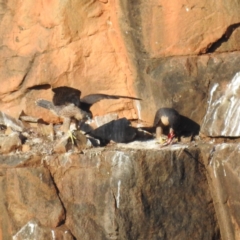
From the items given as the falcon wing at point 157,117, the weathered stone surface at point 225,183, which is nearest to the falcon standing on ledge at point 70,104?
the falcon wing at point 157,117

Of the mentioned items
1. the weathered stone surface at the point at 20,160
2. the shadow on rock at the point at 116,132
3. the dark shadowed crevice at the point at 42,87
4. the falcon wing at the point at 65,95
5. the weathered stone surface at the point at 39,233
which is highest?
the dark shadowed crevice at the point at 42,87

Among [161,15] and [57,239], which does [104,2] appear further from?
[57,239]

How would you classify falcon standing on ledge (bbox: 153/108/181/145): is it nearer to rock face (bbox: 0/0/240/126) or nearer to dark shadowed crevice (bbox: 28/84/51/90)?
rock face (bbox: 0/0/240/126)

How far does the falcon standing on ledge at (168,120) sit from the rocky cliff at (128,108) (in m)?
0.18

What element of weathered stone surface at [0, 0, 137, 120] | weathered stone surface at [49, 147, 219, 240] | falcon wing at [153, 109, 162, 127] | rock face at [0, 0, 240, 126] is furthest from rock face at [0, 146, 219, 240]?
weathered stone surface at [0, 0, 137, 120]

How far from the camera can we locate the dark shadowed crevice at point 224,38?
7980 mm

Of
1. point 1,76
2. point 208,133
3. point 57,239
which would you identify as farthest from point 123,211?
point 1,76

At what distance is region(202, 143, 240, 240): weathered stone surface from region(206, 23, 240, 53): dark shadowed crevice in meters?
1.14

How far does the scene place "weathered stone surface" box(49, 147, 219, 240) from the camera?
7.14 m

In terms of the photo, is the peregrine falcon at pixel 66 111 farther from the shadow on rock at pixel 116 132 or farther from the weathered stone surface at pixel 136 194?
the weathered stone surface at pixel 136 194

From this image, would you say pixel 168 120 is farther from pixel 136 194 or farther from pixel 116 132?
pixel 136 194

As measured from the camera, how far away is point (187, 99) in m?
8.23

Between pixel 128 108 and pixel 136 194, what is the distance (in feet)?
5.99

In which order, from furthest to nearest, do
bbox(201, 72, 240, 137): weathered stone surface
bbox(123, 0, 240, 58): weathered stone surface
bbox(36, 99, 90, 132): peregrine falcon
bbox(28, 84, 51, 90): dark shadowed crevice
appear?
1. bbox(28, 84, 51, 90): dark shadowed crevice
2. bbox(36, 99, 90, 132): peregrine falcon
3. bbox(123, 0, 240, 58): weathered stone surface
4. bbox(201, 72, 240, 137): weathered stone surface
